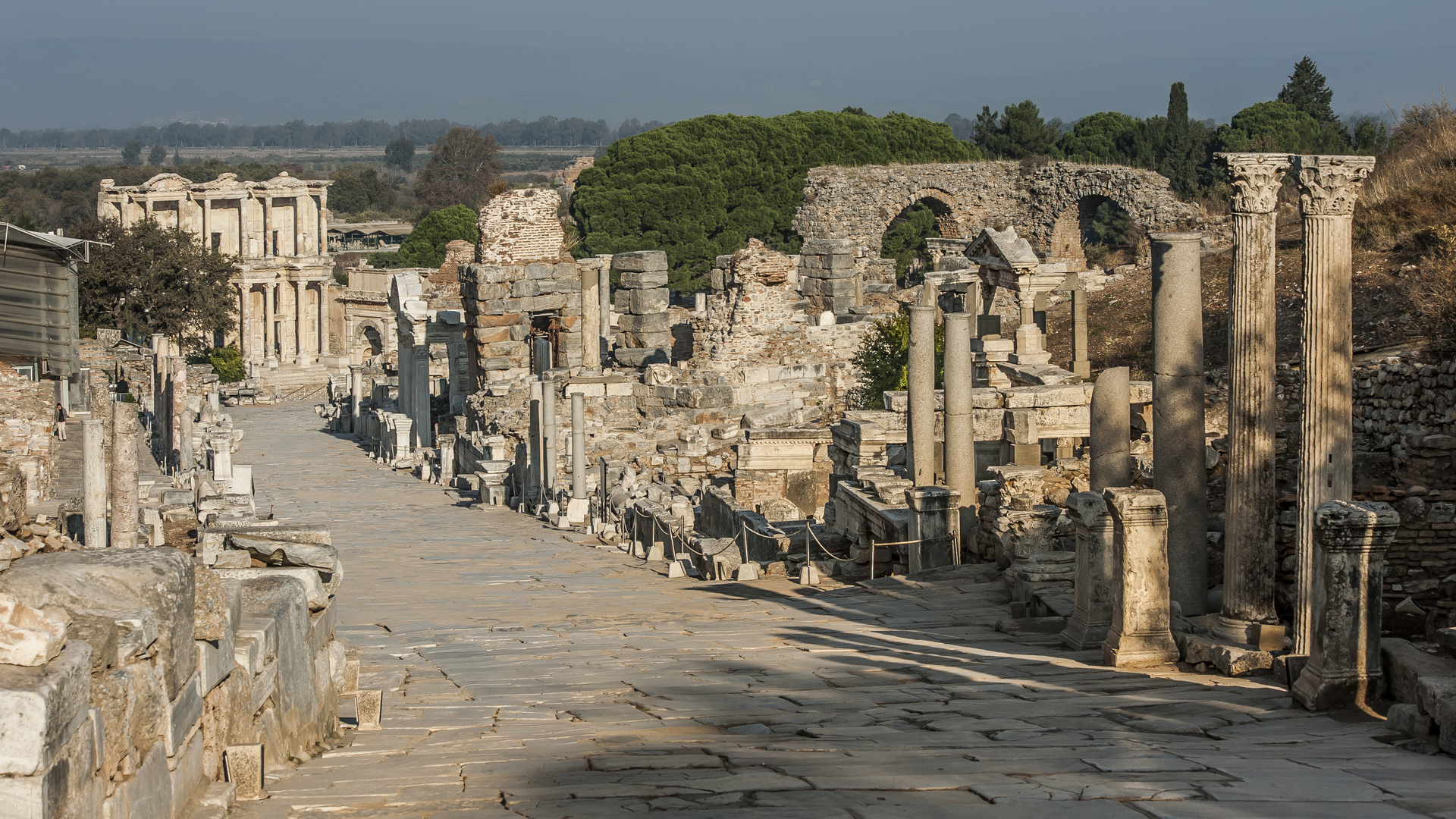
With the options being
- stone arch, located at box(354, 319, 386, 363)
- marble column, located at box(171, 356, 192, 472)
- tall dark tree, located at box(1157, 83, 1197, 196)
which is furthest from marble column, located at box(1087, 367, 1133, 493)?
stone arch, located at box(354, 319, 386, 363)

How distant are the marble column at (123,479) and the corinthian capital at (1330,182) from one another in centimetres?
1029

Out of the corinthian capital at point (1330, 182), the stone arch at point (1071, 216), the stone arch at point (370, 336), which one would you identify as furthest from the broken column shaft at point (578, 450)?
the stone arch at point (370, 336)

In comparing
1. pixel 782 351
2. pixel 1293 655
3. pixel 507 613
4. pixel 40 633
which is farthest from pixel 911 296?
pixel 40 633

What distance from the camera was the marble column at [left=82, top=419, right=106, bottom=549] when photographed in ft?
44.2

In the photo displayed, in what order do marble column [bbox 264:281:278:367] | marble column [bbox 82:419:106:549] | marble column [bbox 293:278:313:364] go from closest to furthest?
marble column [bbox 82:419:106:549], marble column [bbox 293:278:313:364], marble column [bbox 264:281:278:367]

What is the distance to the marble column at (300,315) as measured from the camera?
223 feet

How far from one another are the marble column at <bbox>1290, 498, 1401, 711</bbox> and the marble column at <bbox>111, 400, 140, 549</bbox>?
33.9ft

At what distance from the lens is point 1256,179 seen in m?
7.73

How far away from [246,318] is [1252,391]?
65.7 meters

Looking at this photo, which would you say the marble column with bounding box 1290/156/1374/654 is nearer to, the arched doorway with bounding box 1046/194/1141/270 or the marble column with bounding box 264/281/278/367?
the arched doorway with bounding box 1046/194/1141/270

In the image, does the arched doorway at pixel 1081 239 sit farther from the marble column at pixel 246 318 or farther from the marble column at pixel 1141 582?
the marble column at pixel 246 318

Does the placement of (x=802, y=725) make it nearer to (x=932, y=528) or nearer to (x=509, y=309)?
(x=932, y=528)

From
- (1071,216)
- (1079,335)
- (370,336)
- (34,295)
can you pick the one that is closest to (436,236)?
(370,336)

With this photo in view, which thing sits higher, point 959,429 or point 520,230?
point 520,230
